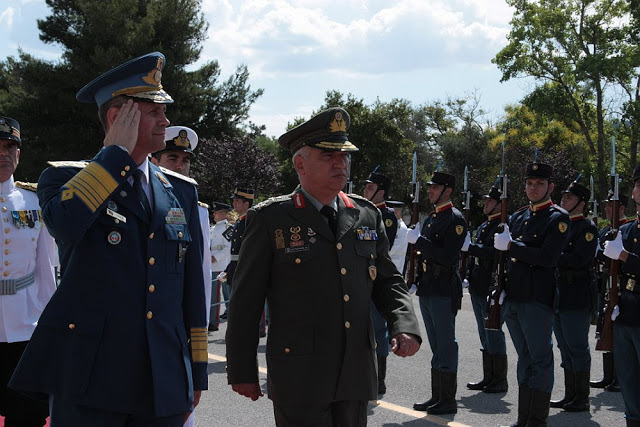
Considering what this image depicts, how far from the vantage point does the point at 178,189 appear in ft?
11.1

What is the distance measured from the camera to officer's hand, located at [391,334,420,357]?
3.73 meters

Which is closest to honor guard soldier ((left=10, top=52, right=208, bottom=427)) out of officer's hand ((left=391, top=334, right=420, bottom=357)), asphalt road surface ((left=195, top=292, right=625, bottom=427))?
officer's hand ((left=391, top=334, right=420, bottom=357))

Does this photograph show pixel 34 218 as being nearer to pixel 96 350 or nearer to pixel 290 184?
pixel 96 350

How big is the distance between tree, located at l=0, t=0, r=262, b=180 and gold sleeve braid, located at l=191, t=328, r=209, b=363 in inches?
1284

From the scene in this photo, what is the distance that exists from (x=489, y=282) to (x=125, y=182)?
22.5 ft

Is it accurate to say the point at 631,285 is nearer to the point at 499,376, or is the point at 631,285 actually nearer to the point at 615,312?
the point at 615,312

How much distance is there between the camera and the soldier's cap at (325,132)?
389 centimetres

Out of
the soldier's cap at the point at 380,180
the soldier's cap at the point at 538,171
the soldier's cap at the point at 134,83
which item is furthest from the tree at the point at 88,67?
the soldier's cap at the point at 134,83

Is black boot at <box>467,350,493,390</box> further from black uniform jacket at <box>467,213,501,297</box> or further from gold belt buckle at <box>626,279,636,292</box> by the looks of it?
gold belt buckle at <box>626,279,636,292</box>

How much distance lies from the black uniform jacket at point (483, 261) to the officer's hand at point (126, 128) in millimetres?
6665

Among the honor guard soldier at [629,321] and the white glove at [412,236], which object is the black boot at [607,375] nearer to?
the white glove at [412,236]

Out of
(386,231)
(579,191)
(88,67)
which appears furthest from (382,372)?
A: (88,67)

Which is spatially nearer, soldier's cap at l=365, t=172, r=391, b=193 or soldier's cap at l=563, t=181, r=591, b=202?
soldier's cap at l=563, t=181, r=591, b=202

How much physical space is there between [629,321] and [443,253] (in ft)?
7.00
